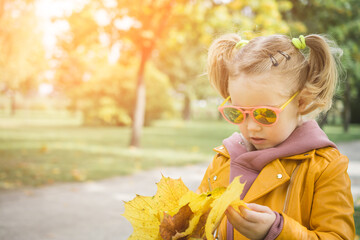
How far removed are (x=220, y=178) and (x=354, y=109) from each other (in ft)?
98.8

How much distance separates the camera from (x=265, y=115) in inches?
57.5

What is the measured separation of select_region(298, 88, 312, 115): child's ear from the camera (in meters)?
1.58

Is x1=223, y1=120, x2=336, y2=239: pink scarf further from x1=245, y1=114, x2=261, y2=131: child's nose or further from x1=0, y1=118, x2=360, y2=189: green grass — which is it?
x1=0, y1=118, x2=360, y2=189: green grass

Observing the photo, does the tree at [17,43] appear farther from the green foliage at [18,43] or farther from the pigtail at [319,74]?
the pigtail at [319,74]

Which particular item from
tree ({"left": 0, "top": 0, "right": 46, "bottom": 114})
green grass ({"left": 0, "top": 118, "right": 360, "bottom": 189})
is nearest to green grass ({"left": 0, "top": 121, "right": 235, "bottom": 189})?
green grass ({"left": 0, "top": 118, "right": 360, "bottom": 189})

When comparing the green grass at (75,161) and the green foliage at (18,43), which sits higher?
the green foliage at (18,43)

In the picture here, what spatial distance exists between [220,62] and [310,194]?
2.53ft

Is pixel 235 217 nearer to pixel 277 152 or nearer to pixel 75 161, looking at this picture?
pixel 277 152

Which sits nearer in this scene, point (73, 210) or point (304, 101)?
point (304, 101)

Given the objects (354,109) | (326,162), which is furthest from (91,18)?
(354,109)

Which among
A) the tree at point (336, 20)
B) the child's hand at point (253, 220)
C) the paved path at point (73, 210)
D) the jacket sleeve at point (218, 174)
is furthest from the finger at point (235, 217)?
the tree at point (336, 20)

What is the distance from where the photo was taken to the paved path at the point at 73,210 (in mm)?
3680

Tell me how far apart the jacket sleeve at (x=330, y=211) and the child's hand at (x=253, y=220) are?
7 cm

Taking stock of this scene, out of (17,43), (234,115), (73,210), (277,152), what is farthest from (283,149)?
(17,43)
